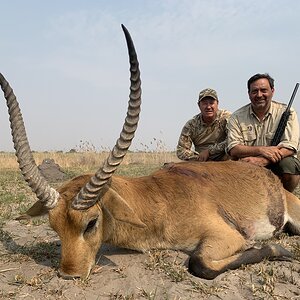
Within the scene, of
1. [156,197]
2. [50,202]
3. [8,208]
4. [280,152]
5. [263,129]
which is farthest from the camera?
[8,208]

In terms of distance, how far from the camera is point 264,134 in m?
7.38

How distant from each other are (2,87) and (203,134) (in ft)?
17.7

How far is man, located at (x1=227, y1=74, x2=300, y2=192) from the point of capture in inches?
270

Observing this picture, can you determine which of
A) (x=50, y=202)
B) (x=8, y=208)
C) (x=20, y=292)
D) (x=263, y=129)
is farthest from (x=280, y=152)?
(x=8, y=208)

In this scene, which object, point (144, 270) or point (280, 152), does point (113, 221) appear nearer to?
point (144, 270)

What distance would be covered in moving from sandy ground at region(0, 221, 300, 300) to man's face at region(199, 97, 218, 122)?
14.2ft

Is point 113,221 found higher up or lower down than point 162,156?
higher up

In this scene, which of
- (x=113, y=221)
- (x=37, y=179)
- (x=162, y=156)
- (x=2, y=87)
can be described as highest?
(x=2, y=87)

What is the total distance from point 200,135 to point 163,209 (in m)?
4.31

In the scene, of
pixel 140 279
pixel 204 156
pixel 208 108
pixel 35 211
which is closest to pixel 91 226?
pixel 140 279

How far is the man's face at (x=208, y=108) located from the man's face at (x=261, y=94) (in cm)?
143

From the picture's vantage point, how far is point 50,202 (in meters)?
4.34

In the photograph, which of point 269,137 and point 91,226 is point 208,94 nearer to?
point 269,137

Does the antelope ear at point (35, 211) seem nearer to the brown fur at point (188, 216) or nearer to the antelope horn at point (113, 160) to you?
the brown fur at point (188, 216)
